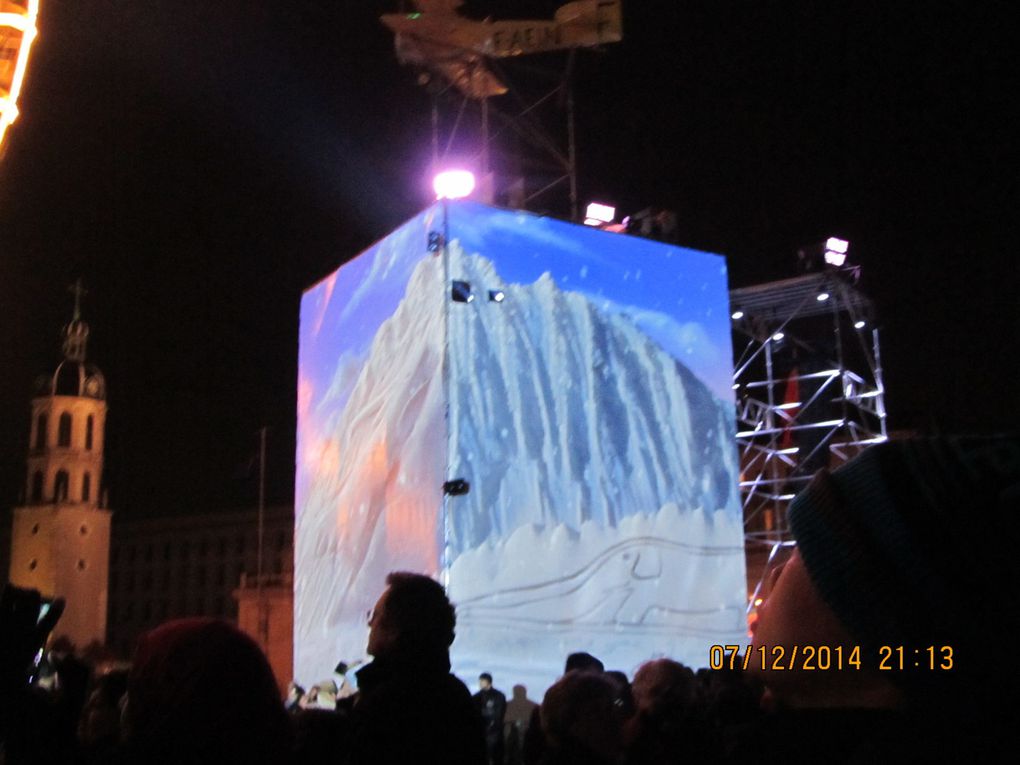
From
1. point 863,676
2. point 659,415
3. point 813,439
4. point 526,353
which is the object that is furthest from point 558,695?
point 813,439

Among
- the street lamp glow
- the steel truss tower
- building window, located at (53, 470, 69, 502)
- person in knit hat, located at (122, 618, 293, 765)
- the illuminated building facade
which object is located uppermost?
building window, located at (53, 470, 69, 502)

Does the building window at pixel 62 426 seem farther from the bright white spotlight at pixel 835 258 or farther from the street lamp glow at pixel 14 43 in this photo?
the street lamp glow at pixel 14 43

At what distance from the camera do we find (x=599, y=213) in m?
12.7

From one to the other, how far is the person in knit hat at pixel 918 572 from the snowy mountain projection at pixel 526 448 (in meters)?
8.87

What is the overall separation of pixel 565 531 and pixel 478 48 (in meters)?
5.69

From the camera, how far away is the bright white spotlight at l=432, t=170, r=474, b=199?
11055 millimetres

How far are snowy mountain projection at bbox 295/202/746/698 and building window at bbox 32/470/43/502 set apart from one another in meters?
65.1

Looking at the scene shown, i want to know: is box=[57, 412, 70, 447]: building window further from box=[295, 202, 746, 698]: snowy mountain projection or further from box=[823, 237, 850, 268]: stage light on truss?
box=[823, 237, 850, 268]: stage light on truss

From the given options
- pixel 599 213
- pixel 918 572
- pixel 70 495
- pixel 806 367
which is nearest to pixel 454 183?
pixel 599 213

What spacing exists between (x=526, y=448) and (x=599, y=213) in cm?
352

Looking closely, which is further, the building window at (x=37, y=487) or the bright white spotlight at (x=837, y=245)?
the building window at (x=37, y=487)

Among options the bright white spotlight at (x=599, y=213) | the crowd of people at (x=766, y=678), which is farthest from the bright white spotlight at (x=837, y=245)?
the crowd of people at (x=766, y=678)

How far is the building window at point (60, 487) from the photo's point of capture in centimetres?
7075
